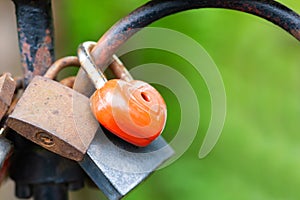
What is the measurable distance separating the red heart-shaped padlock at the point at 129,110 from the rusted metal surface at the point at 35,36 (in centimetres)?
13

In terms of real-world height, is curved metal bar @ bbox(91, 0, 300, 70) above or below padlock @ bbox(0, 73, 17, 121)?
above

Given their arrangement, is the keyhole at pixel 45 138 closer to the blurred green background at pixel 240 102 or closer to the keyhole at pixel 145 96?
the keyhole at pixel 145 96

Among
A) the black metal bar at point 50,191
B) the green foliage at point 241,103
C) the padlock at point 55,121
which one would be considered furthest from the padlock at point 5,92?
the green foliage at point 241,103

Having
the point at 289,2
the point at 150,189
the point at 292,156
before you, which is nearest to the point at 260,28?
the point at 289,2

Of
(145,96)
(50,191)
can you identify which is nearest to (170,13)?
(145,96)

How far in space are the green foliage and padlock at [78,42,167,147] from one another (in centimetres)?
41

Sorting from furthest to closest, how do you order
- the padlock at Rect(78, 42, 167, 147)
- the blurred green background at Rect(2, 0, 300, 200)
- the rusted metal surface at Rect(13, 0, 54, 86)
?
the blurred green background at Rect(2, 0, 300, 200) → the rusted metal surface at Rect(13, 0, 54, 86) → the padlock at Rect(78, 42, 167, 147)

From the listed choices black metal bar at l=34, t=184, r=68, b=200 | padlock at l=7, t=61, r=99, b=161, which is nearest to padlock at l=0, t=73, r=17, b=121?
padlock at l=7, t=61, r=99, b=161

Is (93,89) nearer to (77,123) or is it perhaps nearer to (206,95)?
(77,123)

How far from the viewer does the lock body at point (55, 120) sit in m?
0.41

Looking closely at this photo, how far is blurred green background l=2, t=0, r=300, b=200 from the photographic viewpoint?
808mm

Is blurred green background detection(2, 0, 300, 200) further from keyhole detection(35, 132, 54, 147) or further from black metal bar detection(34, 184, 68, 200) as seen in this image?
keyhole detection(35, 132, 54, 147)

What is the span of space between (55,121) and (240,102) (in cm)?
46

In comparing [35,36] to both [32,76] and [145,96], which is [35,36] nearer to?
[32,76]
